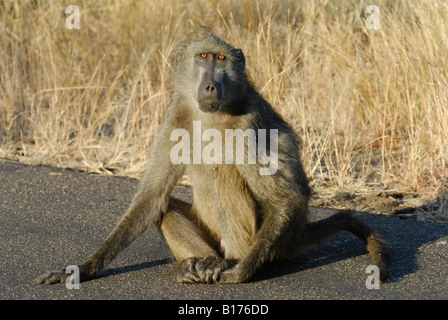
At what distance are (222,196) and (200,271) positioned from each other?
16.2 inches

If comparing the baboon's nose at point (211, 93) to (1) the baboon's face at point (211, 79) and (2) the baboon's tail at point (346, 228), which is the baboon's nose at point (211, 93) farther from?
(2) the baboon's tail at point (346, 228)

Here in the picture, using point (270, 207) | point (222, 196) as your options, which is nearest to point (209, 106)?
point (222, 196)

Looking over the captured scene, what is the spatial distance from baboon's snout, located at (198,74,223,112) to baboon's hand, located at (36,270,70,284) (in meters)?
1.11

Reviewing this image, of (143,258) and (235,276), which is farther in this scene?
(143,258)

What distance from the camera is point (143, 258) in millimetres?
4156

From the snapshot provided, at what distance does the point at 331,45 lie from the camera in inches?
273

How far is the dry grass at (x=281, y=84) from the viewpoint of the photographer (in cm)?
594

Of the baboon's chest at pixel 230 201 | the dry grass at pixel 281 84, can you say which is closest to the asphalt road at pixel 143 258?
the baboon's chest at pixel 230 201

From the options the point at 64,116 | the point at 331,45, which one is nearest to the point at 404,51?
the point at 331,45

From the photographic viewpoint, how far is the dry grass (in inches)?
234

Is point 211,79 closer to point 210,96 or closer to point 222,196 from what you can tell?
point 210,96


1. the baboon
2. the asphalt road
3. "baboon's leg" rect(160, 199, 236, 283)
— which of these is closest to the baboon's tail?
the baboon

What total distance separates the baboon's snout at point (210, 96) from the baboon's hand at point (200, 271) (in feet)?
2.62

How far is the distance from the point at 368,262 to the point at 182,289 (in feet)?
3.69
